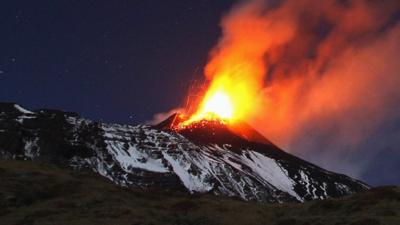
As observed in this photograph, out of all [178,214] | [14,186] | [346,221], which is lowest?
[346,221]

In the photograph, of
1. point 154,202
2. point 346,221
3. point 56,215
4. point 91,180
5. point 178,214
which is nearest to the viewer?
point 346,221

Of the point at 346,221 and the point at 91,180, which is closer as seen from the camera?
the point at 346,221

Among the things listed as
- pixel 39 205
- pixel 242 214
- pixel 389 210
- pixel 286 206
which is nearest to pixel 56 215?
pixel 39 205

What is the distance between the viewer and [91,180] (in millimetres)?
69062

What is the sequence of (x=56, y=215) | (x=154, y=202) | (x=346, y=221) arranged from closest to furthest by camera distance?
(x=346, y=221) → (x=56, y=215) → (x=154, y=202)

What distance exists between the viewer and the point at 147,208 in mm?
56969

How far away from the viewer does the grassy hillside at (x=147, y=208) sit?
49.3 meters

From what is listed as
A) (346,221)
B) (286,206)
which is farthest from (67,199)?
(346,221)

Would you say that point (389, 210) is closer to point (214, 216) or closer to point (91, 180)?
point (214, 216)

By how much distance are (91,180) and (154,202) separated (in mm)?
11050

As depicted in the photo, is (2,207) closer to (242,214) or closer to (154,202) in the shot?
(154,202)

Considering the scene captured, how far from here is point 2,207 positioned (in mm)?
55531

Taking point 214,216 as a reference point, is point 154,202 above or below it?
above

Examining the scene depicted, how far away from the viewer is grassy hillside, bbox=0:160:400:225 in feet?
162
